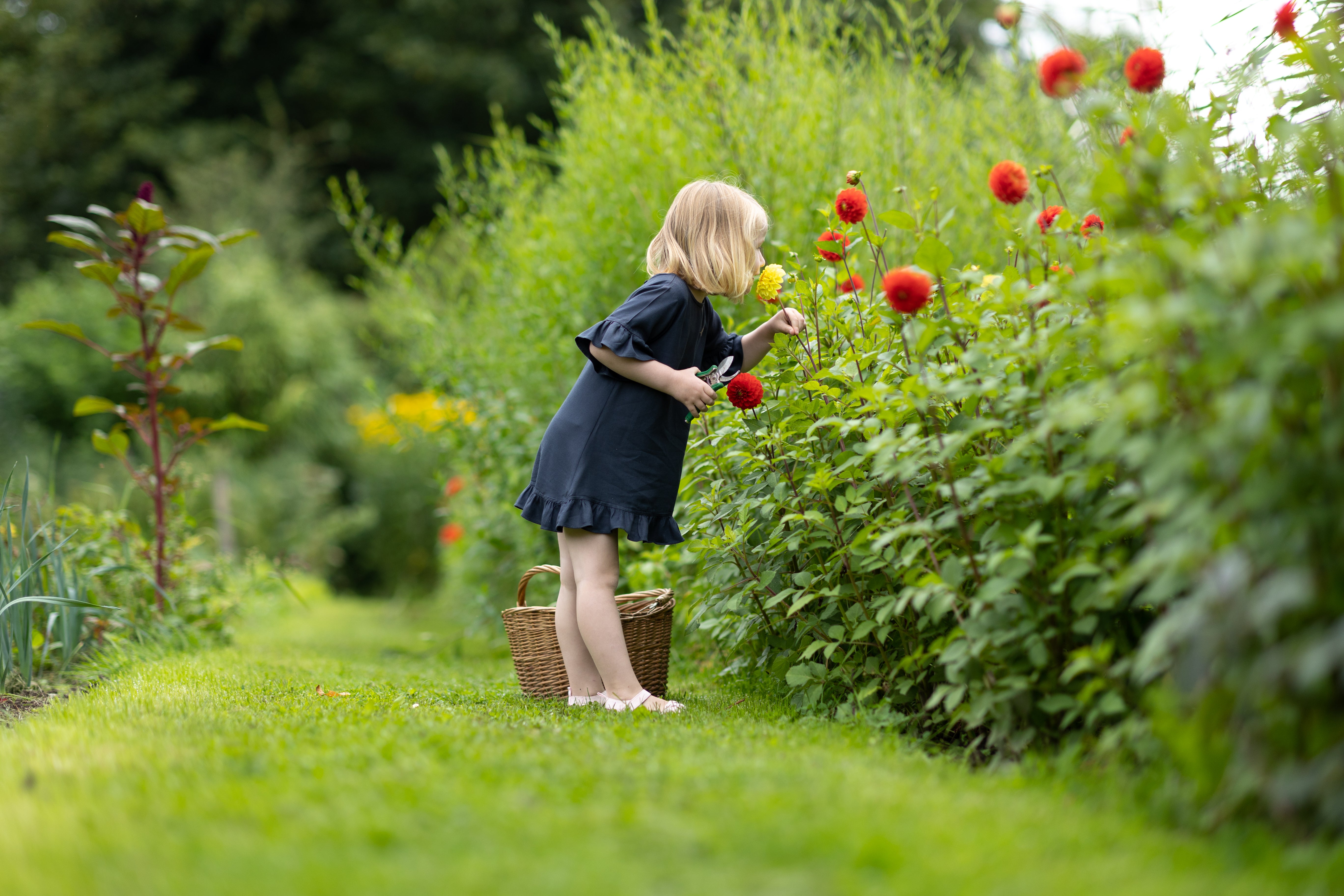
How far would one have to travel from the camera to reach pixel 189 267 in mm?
4020

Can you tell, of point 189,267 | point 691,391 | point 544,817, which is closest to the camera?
point 544,817

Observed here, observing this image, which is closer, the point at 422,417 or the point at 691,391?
the point at 691,391

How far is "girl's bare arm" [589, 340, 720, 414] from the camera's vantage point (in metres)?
2.62

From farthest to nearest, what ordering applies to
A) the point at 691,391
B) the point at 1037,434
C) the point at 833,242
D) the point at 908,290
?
the point at 691,391 → the point at 833,242 → the point at 908,290 → the point at 1037,434

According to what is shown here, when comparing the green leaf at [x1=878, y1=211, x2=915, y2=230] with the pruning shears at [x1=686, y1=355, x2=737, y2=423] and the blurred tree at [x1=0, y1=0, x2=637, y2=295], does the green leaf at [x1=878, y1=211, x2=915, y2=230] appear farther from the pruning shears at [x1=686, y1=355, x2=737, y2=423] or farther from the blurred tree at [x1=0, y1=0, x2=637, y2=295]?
the blurred tree at [x1=0, y1=0, x2=637, y2=295]

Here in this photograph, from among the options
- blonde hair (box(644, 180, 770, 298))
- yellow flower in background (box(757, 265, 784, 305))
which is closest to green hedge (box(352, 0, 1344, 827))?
yellow flower in background (box(757, 265, 784, 305))

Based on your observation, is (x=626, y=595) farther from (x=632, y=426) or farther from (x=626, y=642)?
(x=632, y=426)

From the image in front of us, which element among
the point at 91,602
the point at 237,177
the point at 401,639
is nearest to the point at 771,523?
the point at 91,602

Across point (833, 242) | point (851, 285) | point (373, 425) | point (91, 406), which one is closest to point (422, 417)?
point (373, 425)

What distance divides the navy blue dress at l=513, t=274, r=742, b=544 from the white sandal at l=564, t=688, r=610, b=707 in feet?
1.58

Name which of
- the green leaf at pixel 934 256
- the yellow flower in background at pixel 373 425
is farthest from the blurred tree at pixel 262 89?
the green leaf at pixel 934 256

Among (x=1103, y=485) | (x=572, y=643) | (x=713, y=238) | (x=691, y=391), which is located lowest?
(x=572, y=643)

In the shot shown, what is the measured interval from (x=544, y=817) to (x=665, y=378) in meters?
1.39

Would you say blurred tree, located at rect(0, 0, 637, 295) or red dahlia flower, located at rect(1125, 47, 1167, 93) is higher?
blurred tree, located at rect(0, 0, 637, 295)
